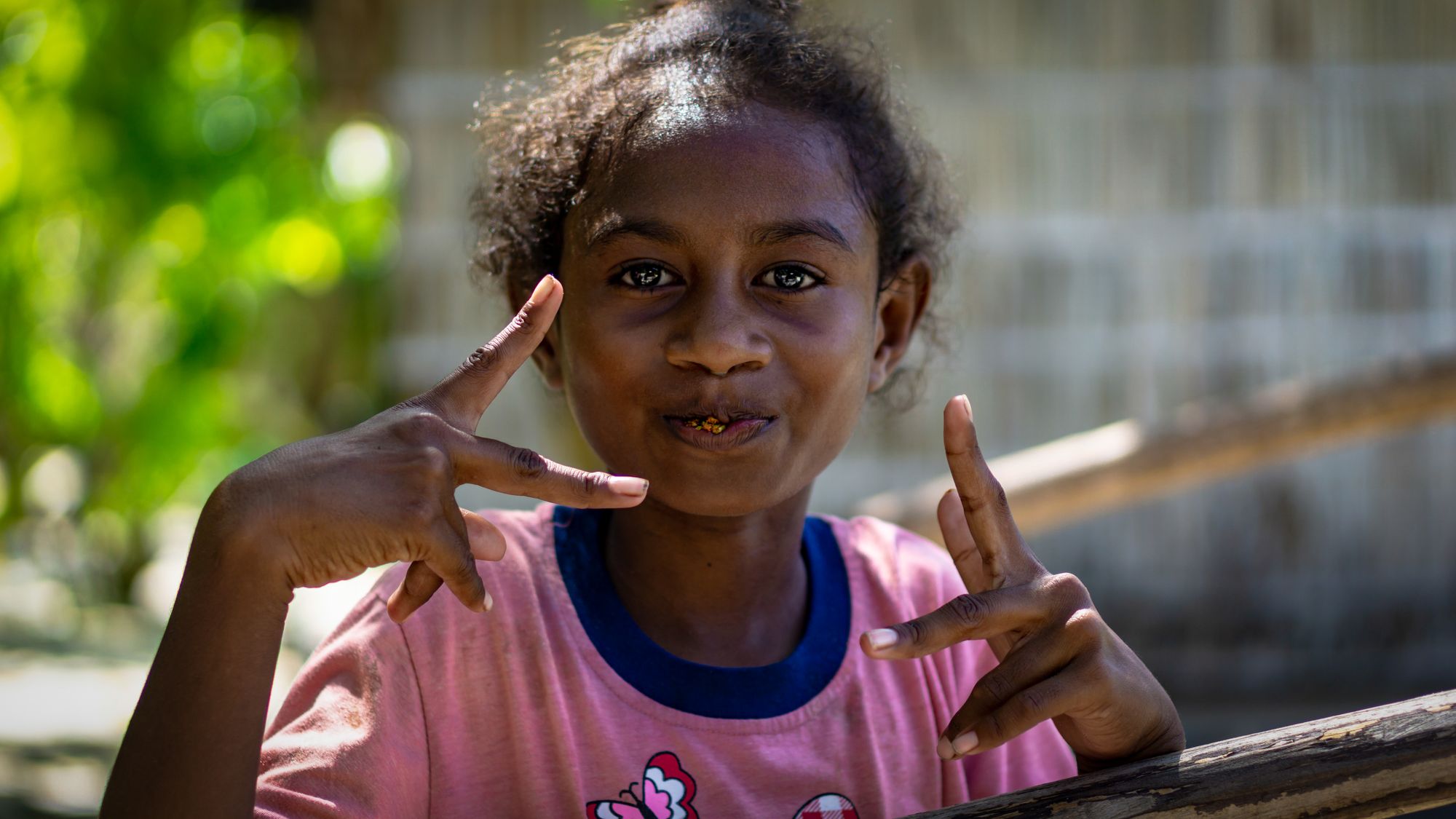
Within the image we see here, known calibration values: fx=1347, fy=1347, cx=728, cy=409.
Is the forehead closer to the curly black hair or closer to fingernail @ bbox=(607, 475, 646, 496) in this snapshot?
the curly black hair

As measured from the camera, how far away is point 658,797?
4.58ft

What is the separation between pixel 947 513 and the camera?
1330 millimetres

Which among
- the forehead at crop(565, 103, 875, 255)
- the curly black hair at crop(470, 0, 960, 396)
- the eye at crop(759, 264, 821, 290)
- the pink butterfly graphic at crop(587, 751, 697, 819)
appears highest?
the curly black hair at crop(470, 0, 960, 396)

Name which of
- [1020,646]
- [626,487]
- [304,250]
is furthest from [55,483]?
[1020,646]

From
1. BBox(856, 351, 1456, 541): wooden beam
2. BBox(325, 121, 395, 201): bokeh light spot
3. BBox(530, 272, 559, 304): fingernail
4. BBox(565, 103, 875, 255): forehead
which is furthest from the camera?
BBox(325, 121, 395, 201): bokeh light spot

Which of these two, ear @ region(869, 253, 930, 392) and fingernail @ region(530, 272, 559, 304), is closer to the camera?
fingernail @ region(530, 272, 559, 304)

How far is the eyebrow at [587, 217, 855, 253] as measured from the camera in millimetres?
1409

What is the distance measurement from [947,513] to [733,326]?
28 cm

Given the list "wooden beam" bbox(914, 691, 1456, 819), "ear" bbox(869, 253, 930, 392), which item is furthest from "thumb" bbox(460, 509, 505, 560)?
"ear" bbox(869, 253, 930, 392)

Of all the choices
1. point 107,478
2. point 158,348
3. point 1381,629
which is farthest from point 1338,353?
point 107,478

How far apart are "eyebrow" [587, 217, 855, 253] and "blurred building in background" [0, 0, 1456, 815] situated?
363cm

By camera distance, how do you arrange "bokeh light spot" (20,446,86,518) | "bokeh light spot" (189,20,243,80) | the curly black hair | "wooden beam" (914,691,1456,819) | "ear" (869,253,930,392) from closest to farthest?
"wooden beam" (914,691,1456,819) < the curly black hair < "ear" (869,253,930,392) < "bokeh light spot" (189,20,243,80) < "bokeh light spot" (20,446,86,518)

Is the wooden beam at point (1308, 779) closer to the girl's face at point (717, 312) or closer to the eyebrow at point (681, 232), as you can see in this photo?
the girl's face at point (717, 312)

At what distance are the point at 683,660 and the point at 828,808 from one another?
0.73ft
